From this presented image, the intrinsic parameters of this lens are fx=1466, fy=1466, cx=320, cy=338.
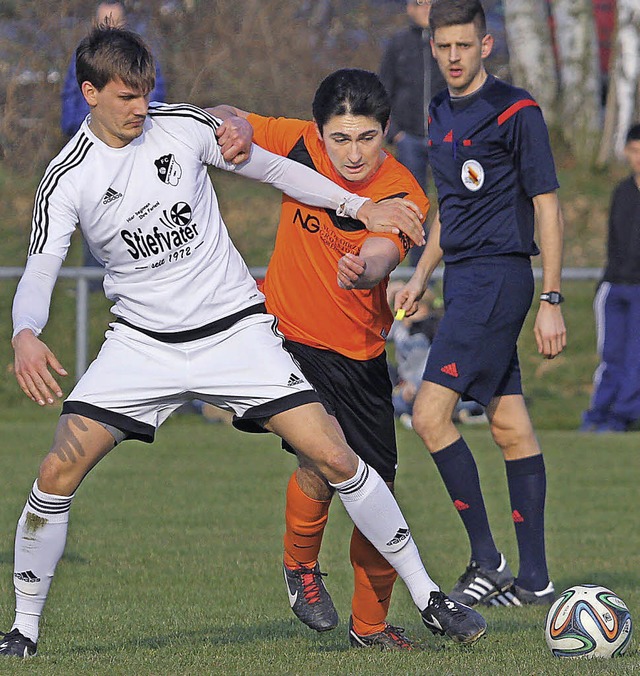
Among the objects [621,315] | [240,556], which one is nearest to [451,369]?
[240,556]

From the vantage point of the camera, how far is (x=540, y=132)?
6.41 metres

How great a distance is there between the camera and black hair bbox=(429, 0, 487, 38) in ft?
21.2

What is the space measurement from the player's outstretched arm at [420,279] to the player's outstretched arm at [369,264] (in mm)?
1016

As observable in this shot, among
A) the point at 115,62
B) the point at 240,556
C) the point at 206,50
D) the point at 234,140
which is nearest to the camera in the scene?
the point at 115,62

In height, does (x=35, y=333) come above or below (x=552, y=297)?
above

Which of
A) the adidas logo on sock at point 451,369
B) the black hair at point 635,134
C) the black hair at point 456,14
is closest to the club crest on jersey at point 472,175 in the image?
the black hair at point 456,14

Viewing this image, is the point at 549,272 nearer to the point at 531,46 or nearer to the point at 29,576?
the point at 29,576

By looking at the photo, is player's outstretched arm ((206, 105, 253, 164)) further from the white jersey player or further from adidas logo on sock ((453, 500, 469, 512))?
adidas logo on sock ((453, 500, 469, 512))

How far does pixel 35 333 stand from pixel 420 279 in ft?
7.48

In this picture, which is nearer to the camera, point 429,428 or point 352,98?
point 352,98

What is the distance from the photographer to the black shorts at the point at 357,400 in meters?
5.55

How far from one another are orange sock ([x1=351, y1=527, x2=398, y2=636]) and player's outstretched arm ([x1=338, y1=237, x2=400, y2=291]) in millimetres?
1020

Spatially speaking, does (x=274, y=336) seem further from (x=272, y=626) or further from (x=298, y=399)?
(x=272, y=626)

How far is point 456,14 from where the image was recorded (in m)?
6.47
